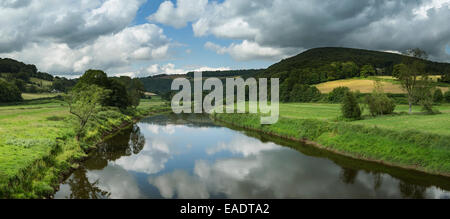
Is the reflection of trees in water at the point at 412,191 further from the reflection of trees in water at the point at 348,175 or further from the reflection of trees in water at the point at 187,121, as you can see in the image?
the reflection of trees in water at the point at 187,121

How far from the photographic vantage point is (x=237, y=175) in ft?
58.4

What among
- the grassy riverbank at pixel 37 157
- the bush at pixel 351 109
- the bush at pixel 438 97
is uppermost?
the bush at pixel 438 97

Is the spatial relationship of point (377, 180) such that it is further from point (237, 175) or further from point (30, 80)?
point (30, 80)

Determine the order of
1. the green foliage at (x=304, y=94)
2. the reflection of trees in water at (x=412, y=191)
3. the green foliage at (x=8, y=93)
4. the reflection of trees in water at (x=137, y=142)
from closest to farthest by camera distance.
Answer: the reflection of trees in water at (x=412, y=191) → the reflection of trees in water at (x=137, y=142) → the green foliage at (x=8, y=93) → the green foliage at (x=304, y=94)

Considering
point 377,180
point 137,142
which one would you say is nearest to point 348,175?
point 377,180

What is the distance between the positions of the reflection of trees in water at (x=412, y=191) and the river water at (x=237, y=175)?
0.05m

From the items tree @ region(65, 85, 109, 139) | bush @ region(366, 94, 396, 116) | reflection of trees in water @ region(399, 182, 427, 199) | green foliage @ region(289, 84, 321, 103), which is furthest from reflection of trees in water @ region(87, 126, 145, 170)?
green foliage @ region(289, 84, 321, 103)

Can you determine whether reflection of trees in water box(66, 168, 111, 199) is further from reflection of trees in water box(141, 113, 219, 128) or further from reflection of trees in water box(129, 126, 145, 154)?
reflection of trees in water box(141, 113, 219, 128)

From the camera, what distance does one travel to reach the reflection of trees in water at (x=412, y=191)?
44.7ft

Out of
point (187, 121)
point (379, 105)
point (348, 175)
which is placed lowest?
point (348, 175)

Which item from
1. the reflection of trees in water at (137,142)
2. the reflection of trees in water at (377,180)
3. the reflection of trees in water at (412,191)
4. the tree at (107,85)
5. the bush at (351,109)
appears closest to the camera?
the reflection of trees in water at (412,191)

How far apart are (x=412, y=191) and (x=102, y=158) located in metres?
22.7

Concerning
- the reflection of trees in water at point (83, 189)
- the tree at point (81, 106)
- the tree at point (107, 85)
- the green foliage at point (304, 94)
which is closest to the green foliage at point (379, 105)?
the reflection of trees in water at point (83, 189)

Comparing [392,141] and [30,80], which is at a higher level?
[30,80]
